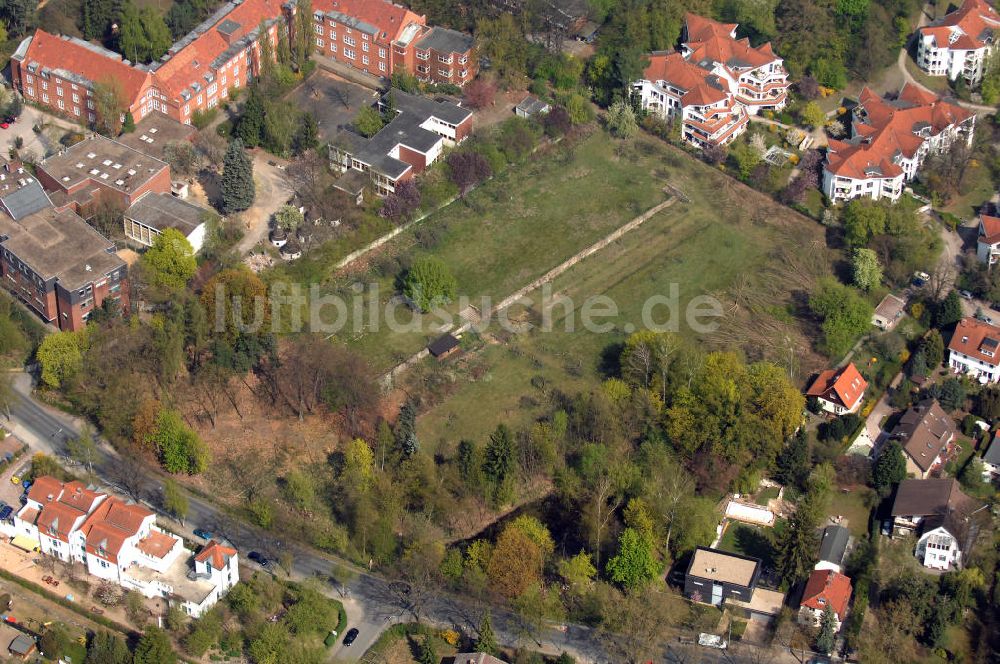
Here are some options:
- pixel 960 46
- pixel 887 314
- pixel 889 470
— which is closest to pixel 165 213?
pixel 887 314

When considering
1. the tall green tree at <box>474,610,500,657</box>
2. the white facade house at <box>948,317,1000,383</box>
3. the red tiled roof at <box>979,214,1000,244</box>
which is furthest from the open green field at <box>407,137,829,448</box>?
the tall green tree at <box>474,610,500,657</box>

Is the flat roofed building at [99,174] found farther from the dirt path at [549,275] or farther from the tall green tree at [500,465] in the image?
the tall green tree at [500,465]

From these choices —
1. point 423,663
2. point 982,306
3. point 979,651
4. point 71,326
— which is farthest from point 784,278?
point 71,326

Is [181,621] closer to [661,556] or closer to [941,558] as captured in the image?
[661,556]

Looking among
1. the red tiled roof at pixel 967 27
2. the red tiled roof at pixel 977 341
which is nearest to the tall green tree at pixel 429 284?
the red tiled roof at pixel 977 341

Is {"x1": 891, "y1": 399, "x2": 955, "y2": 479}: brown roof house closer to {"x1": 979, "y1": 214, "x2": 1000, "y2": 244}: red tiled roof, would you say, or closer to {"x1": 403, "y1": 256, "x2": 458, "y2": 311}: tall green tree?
{"x1": 979, "y1": 214, "x2": 1000, "y2": 244}: red tiled roof

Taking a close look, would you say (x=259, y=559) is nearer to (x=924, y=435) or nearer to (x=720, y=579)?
(x=720, y=579)

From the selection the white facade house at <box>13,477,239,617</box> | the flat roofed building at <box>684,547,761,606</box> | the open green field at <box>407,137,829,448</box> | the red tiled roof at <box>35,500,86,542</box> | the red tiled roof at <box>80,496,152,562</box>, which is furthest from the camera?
the open green field at <box>407,137,829,448</box>
